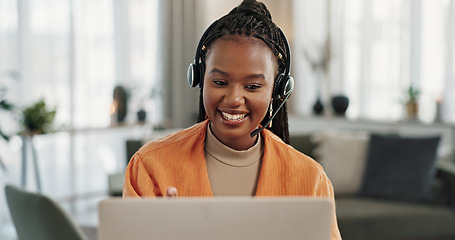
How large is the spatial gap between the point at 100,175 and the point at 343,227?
110 inches

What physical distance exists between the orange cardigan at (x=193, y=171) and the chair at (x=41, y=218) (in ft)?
1.91

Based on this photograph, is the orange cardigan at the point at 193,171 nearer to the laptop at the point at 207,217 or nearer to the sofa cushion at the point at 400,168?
the laptop at the point at 207,217

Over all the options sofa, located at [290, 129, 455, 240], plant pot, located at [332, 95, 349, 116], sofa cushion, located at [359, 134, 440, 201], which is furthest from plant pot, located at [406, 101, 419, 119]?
sofa cushion, located at [359, 134, 440, 201]

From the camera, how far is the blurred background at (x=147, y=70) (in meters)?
4.28

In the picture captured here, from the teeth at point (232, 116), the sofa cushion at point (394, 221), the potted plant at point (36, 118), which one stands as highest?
the teeth at point (232, 116)

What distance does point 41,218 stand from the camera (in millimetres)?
1465

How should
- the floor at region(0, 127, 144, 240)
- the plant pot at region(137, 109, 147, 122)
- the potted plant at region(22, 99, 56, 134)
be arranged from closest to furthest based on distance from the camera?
the potted plant at region(22, 99, 56, 134), the floor at region(0, 127, 144, 240), the plant pot at region(137, 109, 147, 122)

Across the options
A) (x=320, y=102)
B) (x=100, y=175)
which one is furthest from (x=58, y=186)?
(x=320, y=102)

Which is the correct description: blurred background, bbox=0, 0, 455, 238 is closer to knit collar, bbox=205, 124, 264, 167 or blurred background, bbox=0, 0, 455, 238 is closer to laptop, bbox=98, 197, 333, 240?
knit collar, bbox=205, 124, 264, 167

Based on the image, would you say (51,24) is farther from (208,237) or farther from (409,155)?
(208,237)

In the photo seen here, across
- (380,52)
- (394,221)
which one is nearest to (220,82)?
(394,221)

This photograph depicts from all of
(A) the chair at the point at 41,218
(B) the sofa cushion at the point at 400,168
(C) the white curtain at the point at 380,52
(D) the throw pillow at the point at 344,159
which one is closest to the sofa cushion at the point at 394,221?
(B) the sofa cushion at the point at 400,168

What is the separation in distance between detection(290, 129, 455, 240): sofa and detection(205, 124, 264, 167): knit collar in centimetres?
198

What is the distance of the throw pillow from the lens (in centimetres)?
333
